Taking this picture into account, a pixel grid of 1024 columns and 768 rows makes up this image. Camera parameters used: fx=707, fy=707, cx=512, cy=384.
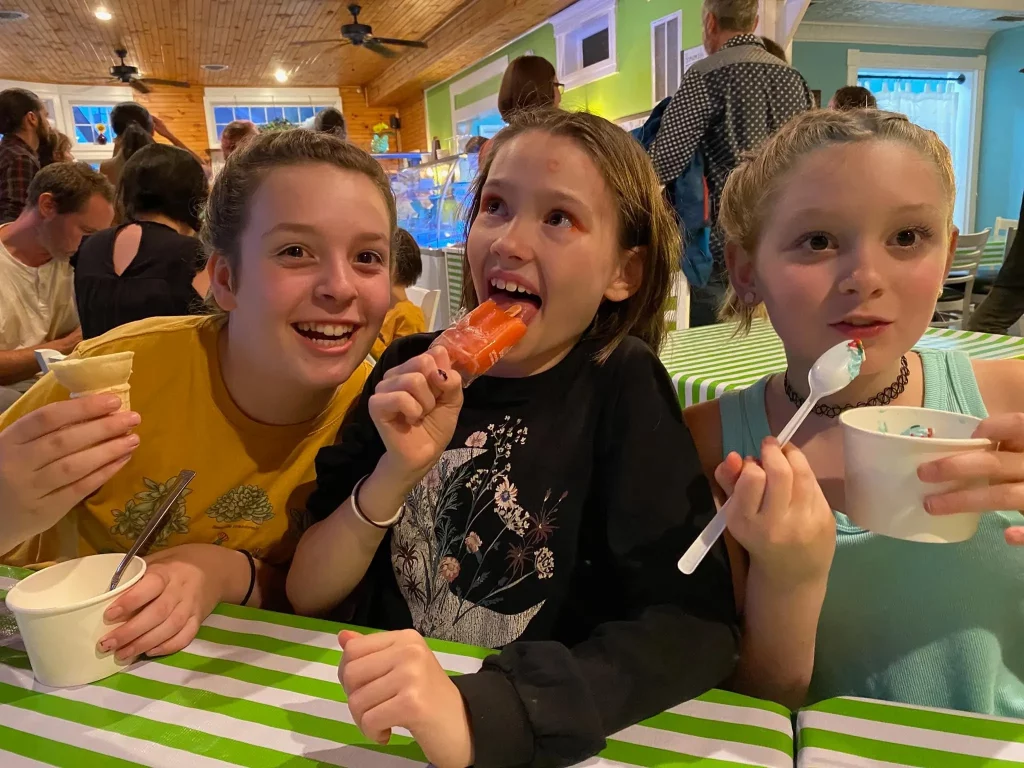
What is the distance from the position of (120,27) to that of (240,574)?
12.0 meters

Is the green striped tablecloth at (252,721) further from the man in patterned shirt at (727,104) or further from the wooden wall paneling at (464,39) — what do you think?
the wooden wall paneling at (464,39)

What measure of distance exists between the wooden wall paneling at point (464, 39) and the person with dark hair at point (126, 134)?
5.42m

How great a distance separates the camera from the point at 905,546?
1.17 m

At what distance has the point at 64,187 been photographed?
3.67 m

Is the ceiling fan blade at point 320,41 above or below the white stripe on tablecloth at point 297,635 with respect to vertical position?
above

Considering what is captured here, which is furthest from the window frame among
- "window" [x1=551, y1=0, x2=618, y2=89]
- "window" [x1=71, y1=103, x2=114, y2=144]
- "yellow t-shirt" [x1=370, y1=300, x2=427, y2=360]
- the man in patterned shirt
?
the man in patterned shirt

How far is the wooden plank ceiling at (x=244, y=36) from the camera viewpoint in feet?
31.9

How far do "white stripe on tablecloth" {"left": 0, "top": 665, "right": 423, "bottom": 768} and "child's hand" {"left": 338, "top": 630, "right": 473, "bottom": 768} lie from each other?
7 cm

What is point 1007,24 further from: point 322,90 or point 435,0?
point 322,90

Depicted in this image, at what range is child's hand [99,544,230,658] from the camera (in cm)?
99

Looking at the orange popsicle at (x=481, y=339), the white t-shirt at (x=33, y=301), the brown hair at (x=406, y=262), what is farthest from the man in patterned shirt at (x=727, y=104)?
the white t-shirt at (x=33, y=301)

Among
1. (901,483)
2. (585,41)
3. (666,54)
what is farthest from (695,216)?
(585,41)

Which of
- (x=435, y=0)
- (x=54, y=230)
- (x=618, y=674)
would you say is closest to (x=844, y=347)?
(x=618, y=674)

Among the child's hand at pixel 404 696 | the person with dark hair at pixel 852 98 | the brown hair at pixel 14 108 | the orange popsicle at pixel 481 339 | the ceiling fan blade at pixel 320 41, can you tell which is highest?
the ceiling fan blade at pixel 320 41
